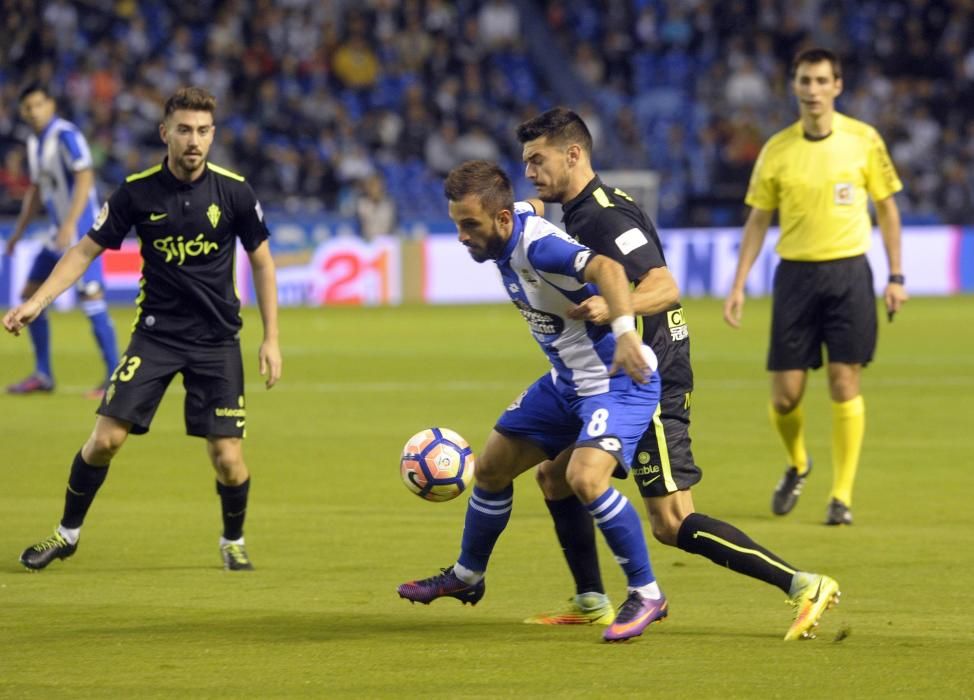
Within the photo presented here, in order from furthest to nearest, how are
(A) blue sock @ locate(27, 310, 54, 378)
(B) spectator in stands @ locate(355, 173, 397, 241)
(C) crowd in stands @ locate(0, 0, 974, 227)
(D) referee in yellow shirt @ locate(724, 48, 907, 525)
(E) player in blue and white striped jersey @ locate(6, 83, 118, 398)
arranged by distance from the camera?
1. (C) crowd in stands @ locate(0, 0, 974, 227)
2. (B) spectator in stands @ locate(355, 173, 397, 241)
3. (A) blue sock @ locate(27, 310, 54, 378)
4. (E) player in blue and white striped jersey @ locate(6, 83, 118, 398)
5. (D) referee in yellow shirt @ locate(724, 48, 907, 525)

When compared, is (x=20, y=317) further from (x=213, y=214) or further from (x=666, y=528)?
(x=666, y=528)

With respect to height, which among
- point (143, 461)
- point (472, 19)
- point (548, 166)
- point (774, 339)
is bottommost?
point (143, 461)

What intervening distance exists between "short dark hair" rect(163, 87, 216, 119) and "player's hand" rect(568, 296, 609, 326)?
2407 mm

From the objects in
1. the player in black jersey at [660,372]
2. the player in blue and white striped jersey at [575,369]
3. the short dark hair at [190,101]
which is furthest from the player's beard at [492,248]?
the short dark hair at [190,101]

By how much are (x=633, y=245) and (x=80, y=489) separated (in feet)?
9.91

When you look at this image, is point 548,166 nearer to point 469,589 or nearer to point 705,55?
point 469,589

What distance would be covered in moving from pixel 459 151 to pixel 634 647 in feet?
79.8

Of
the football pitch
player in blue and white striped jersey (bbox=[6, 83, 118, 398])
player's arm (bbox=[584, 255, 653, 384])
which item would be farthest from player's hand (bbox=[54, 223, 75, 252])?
player's arm (bbox=[584, 255, 653, 384])

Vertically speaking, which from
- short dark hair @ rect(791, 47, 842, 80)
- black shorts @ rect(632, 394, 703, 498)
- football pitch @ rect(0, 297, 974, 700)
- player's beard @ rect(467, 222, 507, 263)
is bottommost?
→ football pitch @ rect(0, 297, 974, 700)

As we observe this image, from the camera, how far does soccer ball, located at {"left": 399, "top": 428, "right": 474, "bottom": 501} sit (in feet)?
22.4

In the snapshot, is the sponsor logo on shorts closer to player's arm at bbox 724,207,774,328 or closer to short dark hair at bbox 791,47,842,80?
player's arm at bbox 724,207,774,328

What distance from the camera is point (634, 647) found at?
6.12 m

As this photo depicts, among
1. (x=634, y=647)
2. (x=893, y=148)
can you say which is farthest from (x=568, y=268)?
(x=893, y=148)

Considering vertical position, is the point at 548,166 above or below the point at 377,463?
above
